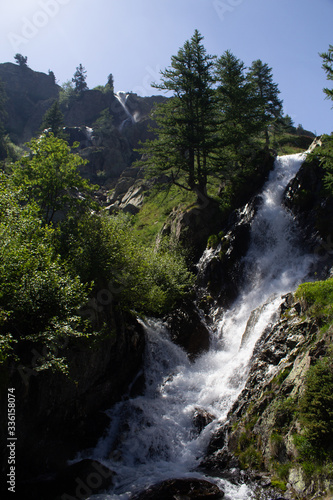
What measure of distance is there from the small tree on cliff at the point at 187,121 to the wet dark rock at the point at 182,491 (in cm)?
2204

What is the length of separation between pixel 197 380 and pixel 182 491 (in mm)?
6478

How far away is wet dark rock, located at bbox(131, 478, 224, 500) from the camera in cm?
974

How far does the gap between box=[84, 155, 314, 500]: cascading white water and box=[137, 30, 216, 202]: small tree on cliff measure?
741 cm

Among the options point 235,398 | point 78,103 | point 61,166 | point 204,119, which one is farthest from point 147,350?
point 78,103

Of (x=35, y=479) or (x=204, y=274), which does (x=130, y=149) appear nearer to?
(x=204, y=274)

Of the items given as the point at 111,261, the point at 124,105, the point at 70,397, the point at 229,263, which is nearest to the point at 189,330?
the point at 229,263

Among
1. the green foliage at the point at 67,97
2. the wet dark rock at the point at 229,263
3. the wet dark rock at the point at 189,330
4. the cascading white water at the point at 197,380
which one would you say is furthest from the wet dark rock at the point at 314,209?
the green foliage at the point at 67,97

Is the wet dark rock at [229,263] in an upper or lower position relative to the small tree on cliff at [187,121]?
lower

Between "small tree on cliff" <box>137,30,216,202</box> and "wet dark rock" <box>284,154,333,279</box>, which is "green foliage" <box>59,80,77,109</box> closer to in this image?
"small tree on cliff" <box>137,30,216,202</box>

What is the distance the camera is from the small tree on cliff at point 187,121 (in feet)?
91.6

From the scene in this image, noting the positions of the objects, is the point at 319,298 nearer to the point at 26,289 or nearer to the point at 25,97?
the point at 26,289

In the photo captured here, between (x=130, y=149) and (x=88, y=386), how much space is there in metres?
66.0

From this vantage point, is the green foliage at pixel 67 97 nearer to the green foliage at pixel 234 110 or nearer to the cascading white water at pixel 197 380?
the green foliage at pixel 234 110

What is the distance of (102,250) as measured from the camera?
16.5 m
